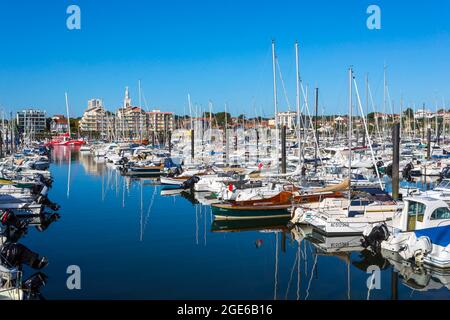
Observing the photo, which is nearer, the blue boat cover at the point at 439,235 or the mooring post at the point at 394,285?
the mooring post at the point at 394,285

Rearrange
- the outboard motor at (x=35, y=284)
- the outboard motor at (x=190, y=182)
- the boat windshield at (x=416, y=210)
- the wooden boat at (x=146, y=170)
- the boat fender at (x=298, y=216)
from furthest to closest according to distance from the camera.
Answer: 1. the wooden boat at (x=146, y=170)
2. the outboard motor at (x=190, y=182)
3. the boat fender at (x=298, y=216)
4. the boat windshield at (x=416, y=210)
5. the outboard motor at (x=35, y=284)

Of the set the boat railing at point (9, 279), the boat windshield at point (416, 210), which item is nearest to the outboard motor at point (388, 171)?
the boat windshield at point (416, 210)

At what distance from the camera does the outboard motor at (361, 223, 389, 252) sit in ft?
62.2

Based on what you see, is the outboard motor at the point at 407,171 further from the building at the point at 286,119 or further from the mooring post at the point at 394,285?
the mooring post at the point at 394,285

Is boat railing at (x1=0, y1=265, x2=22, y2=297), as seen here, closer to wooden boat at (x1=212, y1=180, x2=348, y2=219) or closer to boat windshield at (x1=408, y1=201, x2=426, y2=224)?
wooden boat at (x1=212, y1=180, x2=348, y2=219)

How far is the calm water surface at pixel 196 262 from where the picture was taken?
15023mm

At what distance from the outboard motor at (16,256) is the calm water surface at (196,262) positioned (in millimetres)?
758

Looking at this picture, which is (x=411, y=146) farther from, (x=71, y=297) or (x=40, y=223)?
(x=71, y=297)

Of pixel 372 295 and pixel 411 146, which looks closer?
pixel 372 295

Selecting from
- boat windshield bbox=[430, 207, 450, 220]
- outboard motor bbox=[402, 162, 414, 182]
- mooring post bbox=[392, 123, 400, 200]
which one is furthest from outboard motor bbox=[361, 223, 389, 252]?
outboard motor bbox=[402, 162, 414, 182]

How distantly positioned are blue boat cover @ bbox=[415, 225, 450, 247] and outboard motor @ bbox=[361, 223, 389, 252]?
1793 mm

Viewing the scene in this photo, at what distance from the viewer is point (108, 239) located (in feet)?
72.5
